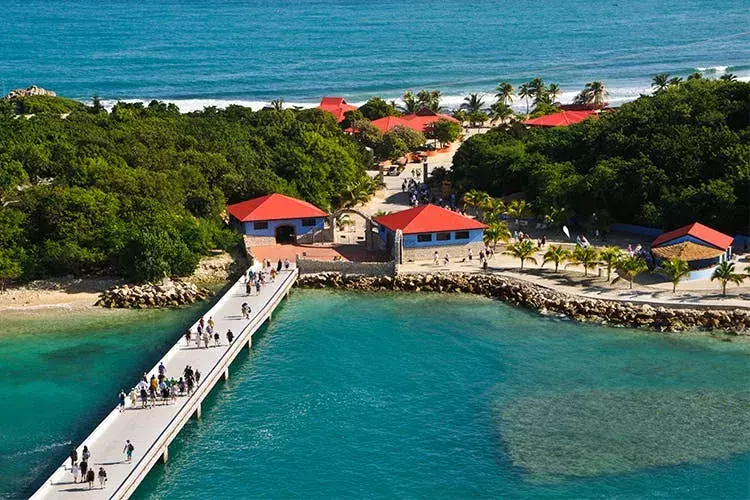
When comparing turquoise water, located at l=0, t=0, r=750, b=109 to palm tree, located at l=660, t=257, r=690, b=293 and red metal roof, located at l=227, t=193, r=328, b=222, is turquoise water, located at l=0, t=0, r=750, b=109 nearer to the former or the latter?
red metal roof, located at l=227, t=193, r=328, b=222

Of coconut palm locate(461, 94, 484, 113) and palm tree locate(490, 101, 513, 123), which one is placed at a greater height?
coconut palm locate(461, 94, 484, 113)

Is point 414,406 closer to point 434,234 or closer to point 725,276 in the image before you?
point 434,234

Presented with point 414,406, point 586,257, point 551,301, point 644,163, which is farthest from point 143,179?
point 644,163

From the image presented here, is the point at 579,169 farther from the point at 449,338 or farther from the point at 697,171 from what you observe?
the point at 449,338

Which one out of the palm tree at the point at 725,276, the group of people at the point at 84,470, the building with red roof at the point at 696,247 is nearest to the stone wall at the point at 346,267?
the building with red roof at the point at 696,247

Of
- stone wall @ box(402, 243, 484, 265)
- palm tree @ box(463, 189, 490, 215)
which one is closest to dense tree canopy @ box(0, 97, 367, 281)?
palm tree @ box(463, 189, 490, 215)

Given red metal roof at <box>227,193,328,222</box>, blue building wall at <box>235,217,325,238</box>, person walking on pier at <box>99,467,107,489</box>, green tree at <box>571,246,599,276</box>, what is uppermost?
red metal roof at <box>227,193,328,222</box>

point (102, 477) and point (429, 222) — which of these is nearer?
point (102, 477)
